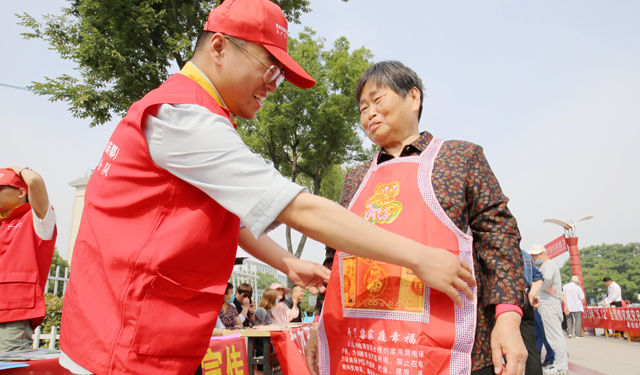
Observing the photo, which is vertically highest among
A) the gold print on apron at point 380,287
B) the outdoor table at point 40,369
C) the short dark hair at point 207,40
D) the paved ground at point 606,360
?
the short dark hair at point 207,40

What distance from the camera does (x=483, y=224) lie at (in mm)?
1500

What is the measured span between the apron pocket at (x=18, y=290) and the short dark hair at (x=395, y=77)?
9.11ft

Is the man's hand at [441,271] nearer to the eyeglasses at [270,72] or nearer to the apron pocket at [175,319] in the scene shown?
the apron pocket at [175,319]

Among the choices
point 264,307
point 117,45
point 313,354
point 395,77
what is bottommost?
point 264,307

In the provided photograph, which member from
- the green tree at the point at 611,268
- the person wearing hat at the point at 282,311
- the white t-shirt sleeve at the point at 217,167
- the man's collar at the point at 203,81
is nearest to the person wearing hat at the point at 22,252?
the man's collar at the point at 203,81

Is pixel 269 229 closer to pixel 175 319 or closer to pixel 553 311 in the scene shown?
pixel 175 319

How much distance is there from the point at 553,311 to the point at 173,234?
24.8 feet

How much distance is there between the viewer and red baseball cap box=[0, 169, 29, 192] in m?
3.12

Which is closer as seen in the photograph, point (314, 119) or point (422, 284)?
point (422, 284)

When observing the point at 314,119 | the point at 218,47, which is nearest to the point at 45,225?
the point at 218,47

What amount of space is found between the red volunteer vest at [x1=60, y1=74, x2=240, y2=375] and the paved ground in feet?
23.2

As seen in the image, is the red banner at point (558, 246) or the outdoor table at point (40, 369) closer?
the outdoor table at point (40, 369)

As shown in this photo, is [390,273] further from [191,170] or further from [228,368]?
[228,368]

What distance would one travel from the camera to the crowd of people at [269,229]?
1.03m
